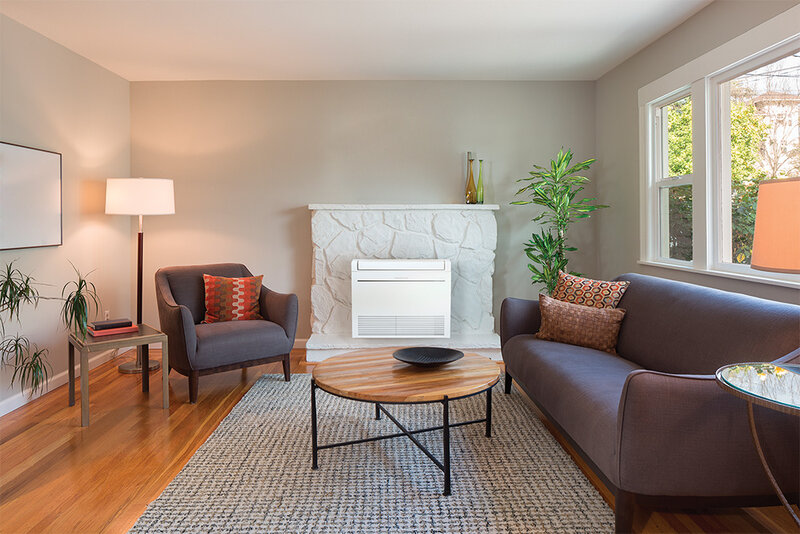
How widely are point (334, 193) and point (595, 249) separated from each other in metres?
2.47

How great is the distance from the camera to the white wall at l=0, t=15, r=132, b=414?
323 centimetres

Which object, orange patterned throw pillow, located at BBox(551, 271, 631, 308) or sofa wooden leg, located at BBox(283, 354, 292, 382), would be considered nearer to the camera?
orange patterned throw pillow, located at BBox(551, 271, 631, 308)

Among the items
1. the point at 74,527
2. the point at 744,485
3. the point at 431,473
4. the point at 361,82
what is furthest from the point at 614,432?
the point at 361,82

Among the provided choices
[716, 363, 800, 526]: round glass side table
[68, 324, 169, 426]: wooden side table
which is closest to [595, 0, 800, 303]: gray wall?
[716, 363, 800, 526]: round glass side table

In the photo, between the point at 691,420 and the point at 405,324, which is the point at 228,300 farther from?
the point at 691,420

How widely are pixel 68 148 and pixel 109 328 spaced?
1532 mm

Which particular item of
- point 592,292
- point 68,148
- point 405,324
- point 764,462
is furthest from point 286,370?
point 764,462

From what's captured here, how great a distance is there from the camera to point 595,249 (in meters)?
4.79

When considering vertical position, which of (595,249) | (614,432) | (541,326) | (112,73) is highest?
(112,73)

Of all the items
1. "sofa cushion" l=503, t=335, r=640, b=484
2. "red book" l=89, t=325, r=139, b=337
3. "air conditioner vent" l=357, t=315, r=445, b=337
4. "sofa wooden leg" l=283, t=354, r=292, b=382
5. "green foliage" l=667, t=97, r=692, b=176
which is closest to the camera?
"sofa cushion" l=503, t=335, r=640, b=484

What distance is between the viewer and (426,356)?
102 inches

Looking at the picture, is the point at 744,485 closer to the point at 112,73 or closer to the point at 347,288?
the point at 347,288

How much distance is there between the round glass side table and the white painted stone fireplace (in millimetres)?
2944

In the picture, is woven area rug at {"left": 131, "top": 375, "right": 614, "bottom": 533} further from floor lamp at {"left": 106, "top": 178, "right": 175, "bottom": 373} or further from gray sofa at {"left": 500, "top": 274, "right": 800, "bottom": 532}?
floor lamp at {"left": 106, "top": 178, "right": 175, "bottom": 373}
